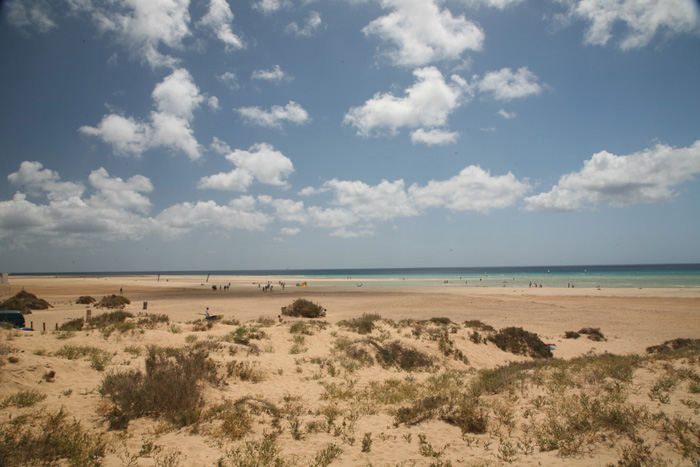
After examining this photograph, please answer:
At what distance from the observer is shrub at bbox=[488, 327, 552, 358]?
16.2 m

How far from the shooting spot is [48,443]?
5676 millimetres

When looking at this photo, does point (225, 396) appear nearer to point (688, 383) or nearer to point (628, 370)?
point (628, 370)

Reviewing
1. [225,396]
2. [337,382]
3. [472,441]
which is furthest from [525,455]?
[225,396]

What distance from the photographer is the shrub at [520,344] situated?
637 inches

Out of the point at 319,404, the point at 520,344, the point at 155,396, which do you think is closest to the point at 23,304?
the point at 155,396

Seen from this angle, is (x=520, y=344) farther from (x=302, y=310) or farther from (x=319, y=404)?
(x=302, y=310)

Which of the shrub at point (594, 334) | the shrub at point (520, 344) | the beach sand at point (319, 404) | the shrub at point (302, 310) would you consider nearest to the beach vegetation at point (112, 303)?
the shrub at point (302, 310)

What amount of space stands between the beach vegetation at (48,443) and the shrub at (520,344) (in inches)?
627

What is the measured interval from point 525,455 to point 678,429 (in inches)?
96.6

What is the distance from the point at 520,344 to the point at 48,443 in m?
17.2

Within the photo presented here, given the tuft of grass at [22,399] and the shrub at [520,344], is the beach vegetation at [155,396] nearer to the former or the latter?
the tuft of grass at [22,399]

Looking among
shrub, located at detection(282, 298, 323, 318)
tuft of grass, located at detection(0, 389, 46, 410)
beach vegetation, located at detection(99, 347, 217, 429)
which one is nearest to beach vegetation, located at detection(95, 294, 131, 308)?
shrub, located at detection(282, 298, 323, 318)

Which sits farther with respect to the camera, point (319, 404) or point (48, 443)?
point (319, 404)

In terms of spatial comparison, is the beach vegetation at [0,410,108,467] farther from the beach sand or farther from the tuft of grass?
the tuft of grass
